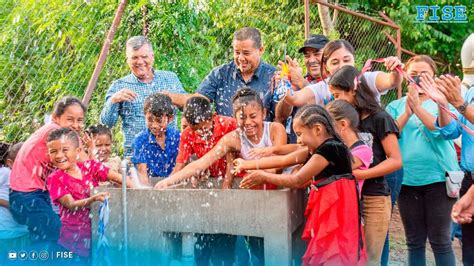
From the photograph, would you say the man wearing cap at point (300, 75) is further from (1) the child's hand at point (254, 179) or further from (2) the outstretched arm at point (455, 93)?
(2) the outstretched arm at point (455, 93)

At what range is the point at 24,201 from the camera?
4.52 metres

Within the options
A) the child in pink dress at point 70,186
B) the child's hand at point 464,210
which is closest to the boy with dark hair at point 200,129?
the child in pink dress at point 70,186

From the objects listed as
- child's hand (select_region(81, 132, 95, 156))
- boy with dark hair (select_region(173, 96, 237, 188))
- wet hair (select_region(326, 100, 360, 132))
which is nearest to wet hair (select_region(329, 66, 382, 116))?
wet hair (select_region(326, 100, 360, 132))

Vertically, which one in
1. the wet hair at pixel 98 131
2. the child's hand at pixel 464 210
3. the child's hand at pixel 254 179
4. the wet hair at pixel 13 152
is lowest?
the child's hand at pixel 464 210

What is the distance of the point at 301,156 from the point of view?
154 inches

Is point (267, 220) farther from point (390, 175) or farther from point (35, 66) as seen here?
point (35, 66)

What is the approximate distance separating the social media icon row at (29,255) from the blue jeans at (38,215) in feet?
0.19

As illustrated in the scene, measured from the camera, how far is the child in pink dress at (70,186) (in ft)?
14.2

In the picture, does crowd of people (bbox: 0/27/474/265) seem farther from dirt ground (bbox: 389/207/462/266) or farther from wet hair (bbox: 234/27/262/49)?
dirt ground (bbox: 389/207/462/266)

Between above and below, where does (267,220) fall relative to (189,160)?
below

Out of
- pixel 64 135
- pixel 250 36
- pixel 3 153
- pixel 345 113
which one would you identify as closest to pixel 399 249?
pixel 250 36

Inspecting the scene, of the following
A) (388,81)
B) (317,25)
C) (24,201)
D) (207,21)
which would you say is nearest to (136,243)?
(24,201)

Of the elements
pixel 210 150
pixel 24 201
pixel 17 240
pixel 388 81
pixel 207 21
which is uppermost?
pixel 207 21

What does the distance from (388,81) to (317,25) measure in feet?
22.9
